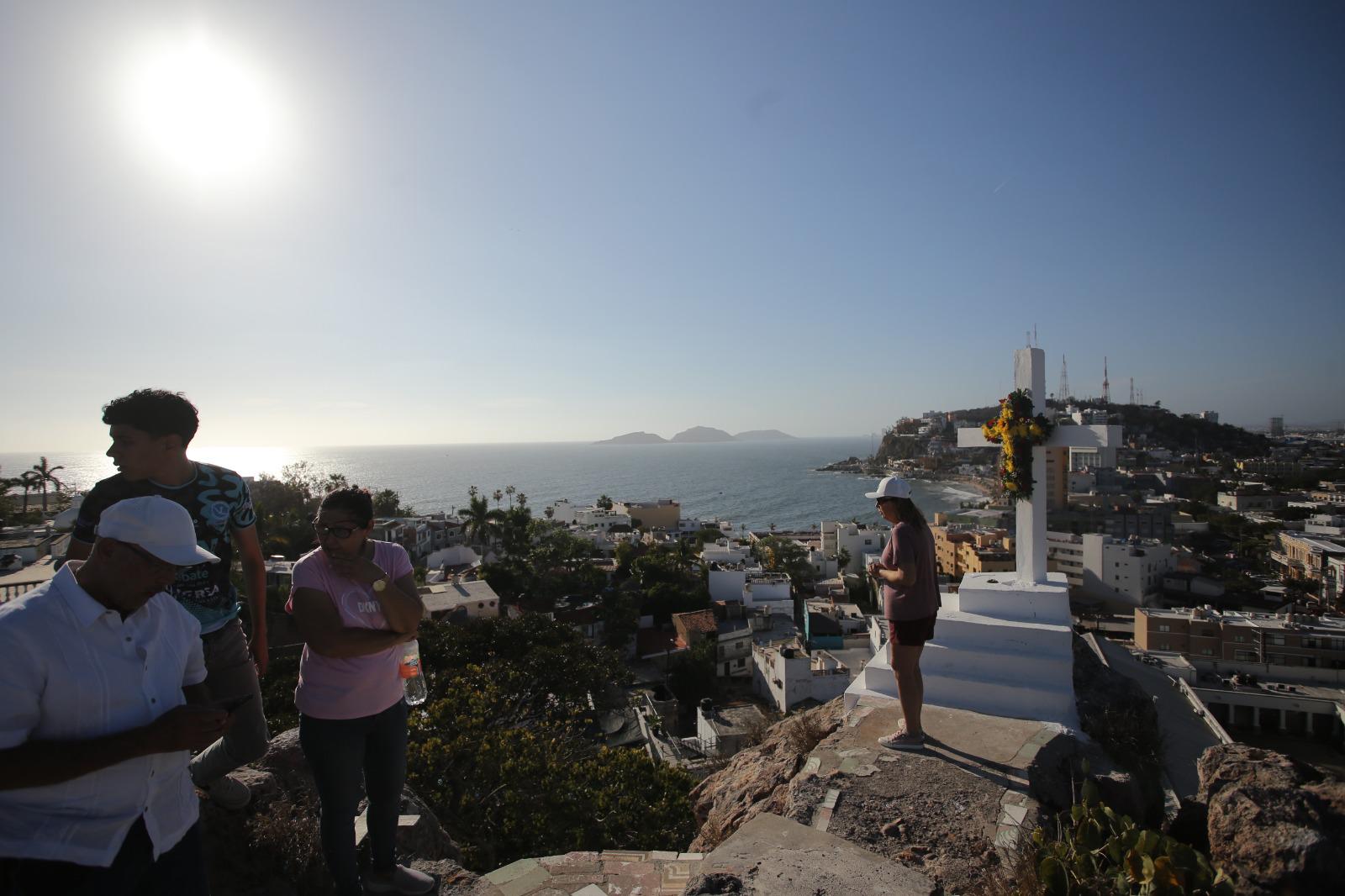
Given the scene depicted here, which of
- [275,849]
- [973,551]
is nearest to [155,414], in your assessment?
[275,849]

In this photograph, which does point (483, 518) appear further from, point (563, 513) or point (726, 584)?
point (563, 513)

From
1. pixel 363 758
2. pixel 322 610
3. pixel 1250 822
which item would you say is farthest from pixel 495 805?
pixel 1250 822

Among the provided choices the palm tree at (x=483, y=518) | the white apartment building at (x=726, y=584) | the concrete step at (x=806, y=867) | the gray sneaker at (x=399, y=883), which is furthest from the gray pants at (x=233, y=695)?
the palm tree at (x=483, y=518)

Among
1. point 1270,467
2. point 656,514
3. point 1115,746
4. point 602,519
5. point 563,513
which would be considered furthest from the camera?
point 1270,467

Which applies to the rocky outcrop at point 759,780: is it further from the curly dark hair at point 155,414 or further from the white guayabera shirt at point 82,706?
the curly dark hair at point 155,414

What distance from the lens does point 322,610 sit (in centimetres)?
251

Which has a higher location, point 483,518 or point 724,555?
point 483,518

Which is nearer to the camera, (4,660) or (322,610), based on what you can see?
(4,660)

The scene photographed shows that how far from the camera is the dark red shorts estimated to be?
3.95m

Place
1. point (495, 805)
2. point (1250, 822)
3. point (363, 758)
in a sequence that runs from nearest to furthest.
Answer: point (1250, 822) → point (363, 758) → point (495, 805)

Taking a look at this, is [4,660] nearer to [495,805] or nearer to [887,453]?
[495,805]

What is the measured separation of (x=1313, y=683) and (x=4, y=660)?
109 feet

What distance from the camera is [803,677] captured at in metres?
19.0

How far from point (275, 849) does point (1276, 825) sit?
12.6 ft
